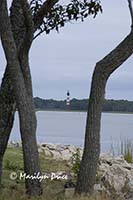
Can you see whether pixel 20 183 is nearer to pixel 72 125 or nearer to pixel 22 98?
pixel 22 98

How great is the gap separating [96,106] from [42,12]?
4.60 ft

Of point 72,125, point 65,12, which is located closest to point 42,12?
point 65,12

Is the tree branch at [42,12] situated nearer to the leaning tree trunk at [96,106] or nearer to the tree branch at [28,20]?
the tree branch at [28,20]

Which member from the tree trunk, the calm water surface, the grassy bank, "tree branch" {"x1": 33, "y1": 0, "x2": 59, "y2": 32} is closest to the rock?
the grassy bank

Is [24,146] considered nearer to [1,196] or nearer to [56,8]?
[1,196]

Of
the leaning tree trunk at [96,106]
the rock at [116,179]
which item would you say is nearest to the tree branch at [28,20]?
the leaning tree trunk at [96,106]

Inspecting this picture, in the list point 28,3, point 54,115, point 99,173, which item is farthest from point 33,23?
point 54,115

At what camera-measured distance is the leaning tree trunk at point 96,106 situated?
324 inches

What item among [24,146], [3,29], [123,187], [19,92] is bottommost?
[123,187]

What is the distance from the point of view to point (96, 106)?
8242mm

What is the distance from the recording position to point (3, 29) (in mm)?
7945

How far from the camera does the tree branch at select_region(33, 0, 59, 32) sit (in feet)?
27.9

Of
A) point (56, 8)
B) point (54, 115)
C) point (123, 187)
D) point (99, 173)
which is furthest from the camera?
point (54, 115)

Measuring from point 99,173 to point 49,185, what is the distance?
1707 millimetres
